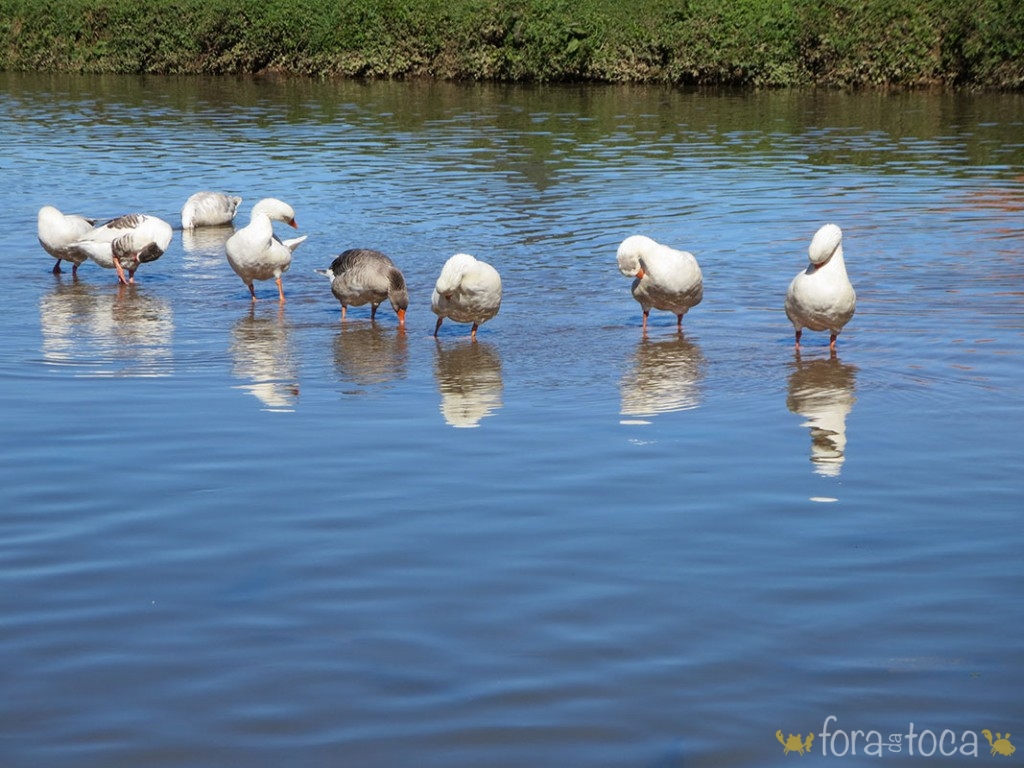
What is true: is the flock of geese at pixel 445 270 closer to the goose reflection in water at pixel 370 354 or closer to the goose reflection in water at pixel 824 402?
the goose reflection in water at pixel 370 354

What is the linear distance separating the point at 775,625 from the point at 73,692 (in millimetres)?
2637

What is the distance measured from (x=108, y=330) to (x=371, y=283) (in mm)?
2364

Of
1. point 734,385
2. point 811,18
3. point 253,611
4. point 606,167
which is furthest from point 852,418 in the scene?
point 811,18

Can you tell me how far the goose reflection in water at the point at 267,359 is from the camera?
9867mm

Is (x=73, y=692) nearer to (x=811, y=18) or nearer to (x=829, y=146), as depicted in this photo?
(x=829, y=146)

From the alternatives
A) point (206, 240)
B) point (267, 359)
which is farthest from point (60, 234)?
point (267, 359)

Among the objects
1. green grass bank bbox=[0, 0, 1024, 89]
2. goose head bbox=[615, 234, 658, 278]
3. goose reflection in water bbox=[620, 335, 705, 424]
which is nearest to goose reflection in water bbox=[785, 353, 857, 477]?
goose reflection in water bbox=[620, 335, 705, 424]

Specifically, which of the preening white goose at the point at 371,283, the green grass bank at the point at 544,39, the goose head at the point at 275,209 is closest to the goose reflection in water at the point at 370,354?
the preening white goose at the point at 371,283

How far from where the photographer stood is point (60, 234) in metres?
15.6

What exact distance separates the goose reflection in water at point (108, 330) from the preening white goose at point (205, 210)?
373 cm

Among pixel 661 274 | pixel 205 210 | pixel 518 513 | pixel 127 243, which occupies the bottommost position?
pixel 518 513

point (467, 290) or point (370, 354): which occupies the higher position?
point (467, 290)

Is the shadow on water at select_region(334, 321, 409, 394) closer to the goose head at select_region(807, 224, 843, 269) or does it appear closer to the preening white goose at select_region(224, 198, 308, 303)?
the preening white goose at select_region(224, 198, 308, 303)

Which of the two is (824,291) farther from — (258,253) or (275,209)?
(275,209)
